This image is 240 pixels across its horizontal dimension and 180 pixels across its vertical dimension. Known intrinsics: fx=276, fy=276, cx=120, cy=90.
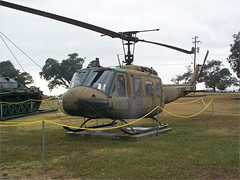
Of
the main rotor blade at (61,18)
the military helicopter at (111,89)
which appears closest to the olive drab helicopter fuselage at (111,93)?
the military helicopter at (111,89)

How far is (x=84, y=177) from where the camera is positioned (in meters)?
4.49

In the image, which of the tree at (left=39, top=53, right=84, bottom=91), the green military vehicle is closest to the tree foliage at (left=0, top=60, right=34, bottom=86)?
the tree at (left=39, top=53, right=84, bottom=91)

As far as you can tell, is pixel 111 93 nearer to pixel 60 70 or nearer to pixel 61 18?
pixel 61 18

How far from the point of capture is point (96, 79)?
7.61 meters

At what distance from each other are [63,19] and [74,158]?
3.26m

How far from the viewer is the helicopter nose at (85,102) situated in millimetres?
7102

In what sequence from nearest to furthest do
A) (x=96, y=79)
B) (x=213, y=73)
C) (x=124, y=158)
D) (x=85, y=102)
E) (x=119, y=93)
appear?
(x=124, y=158)
(x=85, y=102)
(x=96, y=79)
(x=119, y=93)
(x=213, y=73)

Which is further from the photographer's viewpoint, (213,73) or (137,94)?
(213,73)

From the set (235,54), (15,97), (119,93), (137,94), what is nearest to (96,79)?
(119,93)

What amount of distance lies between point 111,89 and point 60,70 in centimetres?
3686

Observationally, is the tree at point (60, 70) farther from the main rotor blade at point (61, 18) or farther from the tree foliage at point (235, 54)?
the main rotor blade at point (61, 18)

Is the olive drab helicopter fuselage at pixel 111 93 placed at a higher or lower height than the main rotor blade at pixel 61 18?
lower

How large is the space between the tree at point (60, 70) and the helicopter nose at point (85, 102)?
34.6 meters

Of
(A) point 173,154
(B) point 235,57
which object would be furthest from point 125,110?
(B) point 235,57
